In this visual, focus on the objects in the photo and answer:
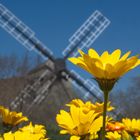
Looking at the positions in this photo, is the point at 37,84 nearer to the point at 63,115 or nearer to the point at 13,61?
the point at 13,61

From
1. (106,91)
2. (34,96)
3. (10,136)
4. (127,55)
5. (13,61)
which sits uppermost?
(13,61)

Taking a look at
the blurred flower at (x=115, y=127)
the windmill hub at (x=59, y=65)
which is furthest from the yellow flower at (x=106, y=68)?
the windmill hub at (x=59, y=65)

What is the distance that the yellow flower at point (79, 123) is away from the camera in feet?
6.14

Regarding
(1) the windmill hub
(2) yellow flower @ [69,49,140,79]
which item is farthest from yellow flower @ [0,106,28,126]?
(1) the windmill hub

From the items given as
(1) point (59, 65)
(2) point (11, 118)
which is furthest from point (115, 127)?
(1) point (59, 65)

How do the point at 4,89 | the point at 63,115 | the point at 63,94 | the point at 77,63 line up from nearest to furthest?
1. the point at 77,63
2. the point at 63,115
3. the point at 4,89
4. the point at 63,94

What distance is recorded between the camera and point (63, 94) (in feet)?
136

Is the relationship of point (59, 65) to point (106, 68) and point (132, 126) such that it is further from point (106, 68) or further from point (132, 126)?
point (106, 68)

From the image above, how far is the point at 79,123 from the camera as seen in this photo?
1.92m

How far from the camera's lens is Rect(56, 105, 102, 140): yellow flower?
1.87 m

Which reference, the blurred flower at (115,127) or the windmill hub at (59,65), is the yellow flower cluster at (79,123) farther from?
the windmill hub at (59,65)

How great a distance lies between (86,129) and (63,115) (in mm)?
157

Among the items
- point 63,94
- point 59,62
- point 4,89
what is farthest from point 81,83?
point 63,94

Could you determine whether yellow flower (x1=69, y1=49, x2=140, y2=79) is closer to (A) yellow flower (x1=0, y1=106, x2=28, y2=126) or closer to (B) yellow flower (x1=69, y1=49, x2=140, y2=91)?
(B) yellow flower (x1=69, y1=49, x2=140, y2=91)
